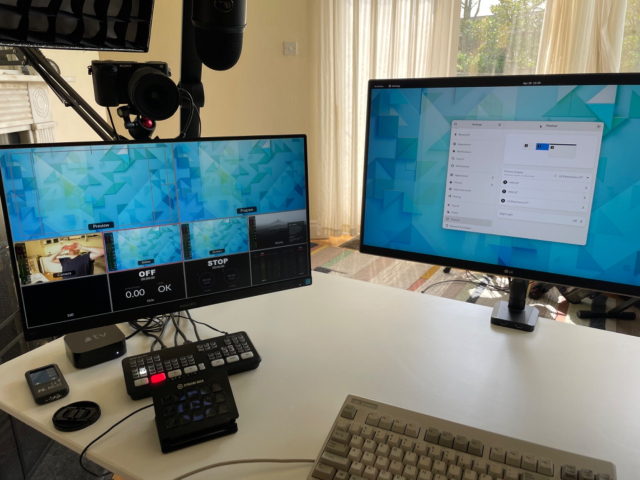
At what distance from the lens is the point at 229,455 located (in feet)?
2.24

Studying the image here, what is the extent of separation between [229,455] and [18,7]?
73cm

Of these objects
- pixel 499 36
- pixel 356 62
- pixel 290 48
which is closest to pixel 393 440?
pixel 499 36

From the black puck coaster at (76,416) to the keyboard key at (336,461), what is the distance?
1.21 feet

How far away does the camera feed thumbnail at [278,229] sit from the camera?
3.08ft

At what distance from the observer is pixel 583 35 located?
8.67 ft

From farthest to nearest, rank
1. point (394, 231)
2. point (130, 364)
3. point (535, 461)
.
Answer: point (394, 231), point (130, 364), point (535, 461)

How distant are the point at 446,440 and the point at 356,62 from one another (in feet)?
10.4

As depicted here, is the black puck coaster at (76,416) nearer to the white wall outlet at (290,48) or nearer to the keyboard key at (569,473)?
the keyboard key at (569,473)

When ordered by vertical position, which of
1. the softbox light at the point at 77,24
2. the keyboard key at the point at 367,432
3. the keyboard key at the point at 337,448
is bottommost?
the keyboard key at the point at 337,448

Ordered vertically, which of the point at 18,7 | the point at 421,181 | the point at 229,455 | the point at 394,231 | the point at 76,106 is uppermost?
the point at 18,7

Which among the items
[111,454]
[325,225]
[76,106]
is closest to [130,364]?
[111,454]

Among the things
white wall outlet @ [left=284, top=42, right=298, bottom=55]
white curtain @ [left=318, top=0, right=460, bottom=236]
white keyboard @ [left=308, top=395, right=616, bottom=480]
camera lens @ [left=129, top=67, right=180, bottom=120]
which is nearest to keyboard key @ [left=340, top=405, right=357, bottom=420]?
white keyboard @ [left=308, top=395, right=616, bottom=480]

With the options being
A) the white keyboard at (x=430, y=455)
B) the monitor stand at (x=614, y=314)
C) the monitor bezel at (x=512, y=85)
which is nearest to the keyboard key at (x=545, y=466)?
the white keyboard at (x=430, y=455)

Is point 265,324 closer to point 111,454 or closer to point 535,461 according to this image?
point 111,454
